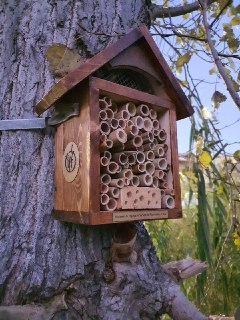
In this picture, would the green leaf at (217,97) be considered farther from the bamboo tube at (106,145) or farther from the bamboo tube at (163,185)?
the bamboo tube at (106,145)

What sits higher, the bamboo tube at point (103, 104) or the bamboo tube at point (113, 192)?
the bamboo tube at point (103, 104)

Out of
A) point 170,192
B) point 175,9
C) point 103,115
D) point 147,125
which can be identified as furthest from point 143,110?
point 175,9

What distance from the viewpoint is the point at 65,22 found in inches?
44.6

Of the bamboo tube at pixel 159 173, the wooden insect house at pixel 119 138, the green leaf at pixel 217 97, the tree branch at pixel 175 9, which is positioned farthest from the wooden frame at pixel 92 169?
the tree branch at pixel 175 9

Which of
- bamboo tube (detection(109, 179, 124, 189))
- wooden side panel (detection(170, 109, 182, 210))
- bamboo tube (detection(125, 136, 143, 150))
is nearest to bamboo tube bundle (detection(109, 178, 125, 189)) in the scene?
bamboo tube (detection(109, 179, 124, 189))

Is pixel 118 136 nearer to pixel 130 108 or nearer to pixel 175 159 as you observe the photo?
pixel 130 108

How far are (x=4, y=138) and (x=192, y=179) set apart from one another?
3.53 feet

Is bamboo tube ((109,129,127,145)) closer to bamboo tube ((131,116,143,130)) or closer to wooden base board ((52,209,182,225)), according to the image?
bamboo tube ((131,116,143,130))

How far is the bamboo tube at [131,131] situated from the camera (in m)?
0.98

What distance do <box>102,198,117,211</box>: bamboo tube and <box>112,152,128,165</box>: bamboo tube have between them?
0.11 metres

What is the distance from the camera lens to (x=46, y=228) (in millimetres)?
1002

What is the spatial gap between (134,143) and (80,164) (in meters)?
0.17

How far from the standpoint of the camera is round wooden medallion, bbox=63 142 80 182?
0.95 m

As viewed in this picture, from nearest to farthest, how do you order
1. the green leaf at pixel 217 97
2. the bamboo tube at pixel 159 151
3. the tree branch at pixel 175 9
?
the bamboo tube at pixel 159 151 → the green leaf at pixel 217 97 → the tree branch at pixel 175 9
